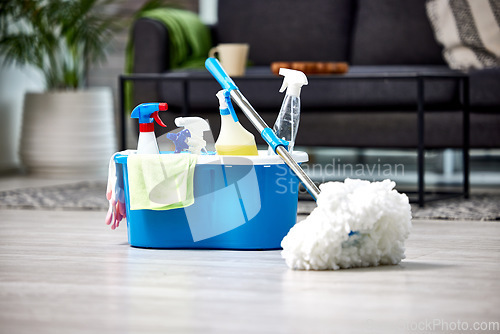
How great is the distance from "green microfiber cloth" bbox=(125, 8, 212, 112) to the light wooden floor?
1.51 meters

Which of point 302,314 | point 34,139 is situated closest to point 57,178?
point 34,139

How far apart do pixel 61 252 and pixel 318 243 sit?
0.59 meters

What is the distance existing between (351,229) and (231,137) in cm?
38

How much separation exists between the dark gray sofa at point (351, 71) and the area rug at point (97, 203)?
0.30m

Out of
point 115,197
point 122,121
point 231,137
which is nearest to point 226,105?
point 231,137

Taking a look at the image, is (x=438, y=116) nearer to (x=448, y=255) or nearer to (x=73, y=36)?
(x=448, y=255)

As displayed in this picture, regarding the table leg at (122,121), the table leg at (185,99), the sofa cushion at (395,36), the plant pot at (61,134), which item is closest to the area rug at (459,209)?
the table leg at (185,99)

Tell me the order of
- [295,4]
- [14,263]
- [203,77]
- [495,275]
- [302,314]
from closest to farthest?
[302,314] < [495,275] < [14,263] < [203,77] < [295,4]

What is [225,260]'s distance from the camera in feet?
4.99

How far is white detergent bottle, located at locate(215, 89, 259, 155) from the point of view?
163 centimetres

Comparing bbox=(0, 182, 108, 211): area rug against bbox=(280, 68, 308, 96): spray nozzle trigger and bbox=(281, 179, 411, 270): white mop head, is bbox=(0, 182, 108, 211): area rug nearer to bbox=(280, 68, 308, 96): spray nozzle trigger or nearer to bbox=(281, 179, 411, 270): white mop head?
bbox=(280, 68, 308, 96): spray nozzle trigger

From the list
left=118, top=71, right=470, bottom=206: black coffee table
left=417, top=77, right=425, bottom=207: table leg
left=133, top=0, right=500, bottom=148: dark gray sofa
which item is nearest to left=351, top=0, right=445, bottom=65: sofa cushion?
left=133, top=0, right=500, bottom=148: dark gray sofa

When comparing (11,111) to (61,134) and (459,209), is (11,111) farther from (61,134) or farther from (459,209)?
(459,209)

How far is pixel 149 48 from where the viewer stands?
9.96 ft
